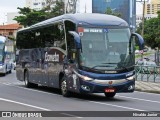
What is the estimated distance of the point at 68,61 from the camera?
1947cm

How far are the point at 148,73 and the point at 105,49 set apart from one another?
1373 centimetres

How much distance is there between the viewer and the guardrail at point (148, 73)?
30827 millimetres

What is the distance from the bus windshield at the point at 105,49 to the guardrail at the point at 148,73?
12.3 m

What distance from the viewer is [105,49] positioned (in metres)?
18.5

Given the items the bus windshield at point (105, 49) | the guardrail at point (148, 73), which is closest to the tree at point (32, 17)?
the guardrail at point (148, 73)

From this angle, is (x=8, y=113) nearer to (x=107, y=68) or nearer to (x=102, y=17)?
(x=107, y=68)

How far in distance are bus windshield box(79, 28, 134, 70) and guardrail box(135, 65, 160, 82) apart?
1233 centimetres

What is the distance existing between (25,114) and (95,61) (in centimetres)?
542

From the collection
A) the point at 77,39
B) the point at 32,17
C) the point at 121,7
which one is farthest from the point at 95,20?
the point at 121,7

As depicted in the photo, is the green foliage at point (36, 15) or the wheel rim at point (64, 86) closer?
the wheel rim at point (64, 86)

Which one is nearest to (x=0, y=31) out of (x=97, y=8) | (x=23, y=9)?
(x=97, y=8)

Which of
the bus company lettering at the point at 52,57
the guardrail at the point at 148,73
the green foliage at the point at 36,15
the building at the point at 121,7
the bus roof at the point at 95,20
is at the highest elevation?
the building at the point at 121,7

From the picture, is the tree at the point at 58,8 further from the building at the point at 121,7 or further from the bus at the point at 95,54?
the bus at the point at 95,54

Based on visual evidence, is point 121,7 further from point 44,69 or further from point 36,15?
point 44,69
